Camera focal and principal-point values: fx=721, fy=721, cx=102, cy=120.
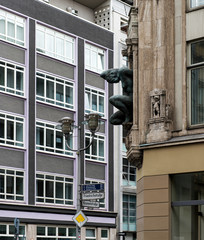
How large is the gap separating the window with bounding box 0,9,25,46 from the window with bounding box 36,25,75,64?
1583 millimetres

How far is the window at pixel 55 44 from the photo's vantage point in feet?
165

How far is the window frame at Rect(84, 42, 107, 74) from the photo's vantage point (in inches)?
2147

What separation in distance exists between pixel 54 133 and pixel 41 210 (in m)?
5.56

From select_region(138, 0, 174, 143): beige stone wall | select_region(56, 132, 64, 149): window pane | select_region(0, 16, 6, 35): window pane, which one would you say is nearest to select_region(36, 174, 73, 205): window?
select_region(56, 132, 64, 149): window pane

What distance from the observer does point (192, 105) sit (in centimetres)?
1770

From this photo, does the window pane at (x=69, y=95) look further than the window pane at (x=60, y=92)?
Yes

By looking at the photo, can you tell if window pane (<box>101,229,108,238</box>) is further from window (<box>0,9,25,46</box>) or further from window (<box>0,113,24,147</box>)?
window (<box>0,9,25,46</box>)

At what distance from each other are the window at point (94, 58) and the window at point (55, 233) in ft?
40.6

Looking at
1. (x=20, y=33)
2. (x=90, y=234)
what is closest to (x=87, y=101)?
(x=20, y=33)

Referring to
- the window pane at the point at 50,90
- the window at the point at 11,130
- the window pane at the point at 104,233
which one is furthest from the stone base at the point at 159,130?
the window pane at the point at 104,233

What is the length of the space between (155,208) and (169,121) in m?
2.16

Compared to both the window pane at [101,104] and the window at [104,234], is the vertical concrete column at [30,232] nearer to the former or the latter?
the window at [104,234]

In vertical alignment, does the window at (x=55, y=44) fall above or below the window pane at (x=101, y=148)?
above

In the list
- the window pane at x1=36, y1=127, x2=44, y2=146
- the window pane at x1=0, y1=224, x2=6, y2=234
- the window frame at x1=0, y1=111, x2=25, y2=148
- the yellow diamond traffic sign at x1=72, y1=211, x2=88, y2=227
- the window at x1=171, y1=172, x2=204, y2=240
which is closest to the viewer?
the window at x1=171, y1=172, x2=204, y2=240
